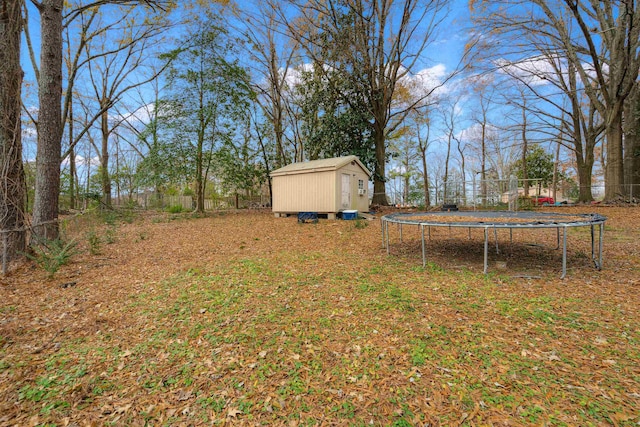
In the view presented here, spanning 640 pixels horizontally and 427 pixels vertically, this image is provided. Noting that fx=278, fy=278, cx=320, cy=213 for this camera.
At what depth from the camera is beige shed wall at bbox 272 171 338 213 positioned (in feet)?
34.4

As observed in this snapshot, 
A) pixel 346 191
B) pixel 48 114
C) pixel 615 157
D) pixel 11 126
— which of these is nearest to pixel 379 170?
pixel 346 191

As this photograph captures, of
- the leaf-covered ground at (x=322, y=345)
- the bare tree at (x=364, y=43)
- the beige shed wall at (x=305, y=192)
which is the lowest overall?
the leaf-covered ground at (x=322, y=345)

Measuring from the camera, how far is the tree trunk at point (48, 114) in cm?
464

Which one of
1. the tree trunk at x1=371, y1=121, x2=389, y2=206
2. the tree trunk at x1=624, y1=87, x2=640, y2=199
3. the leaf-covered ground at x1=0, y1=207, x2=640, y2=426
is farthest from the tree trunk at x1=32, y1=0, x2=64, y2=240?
the tree trunk at x1=624, y1=87, x2=640, y2=199

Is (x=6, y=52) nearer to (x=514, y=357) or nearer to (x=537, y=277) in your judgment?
(x=514, y=357)

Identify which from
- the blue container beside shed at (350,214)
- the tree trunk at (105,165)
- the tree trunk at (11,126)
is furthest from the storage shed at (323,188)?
the tree trunk at (105,165)

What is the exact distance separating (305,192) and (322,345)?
9.19 metres

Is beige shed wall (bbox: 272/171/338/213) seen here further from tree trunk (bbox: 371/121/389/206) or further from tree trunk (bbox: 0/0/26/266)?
tree trunk (bbox: 0/0/26/266)

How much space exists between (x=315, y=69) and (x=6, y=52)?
41.1 ft

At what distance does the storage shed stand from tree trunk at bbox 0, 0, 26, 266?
7894 millimetres

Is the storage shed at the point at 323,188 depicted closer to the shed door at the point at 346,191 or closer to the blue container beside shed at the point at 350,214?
the shed door at the point at 346,191

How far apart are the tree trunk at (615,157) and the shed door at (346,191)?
32.2 ft

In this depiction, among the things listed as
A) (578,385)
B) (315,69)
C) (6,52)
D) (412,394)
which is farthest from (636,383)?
(315,69)

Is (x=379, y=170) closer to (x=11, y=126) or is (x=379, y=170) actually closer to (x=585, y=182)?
(x=585, y=182)
